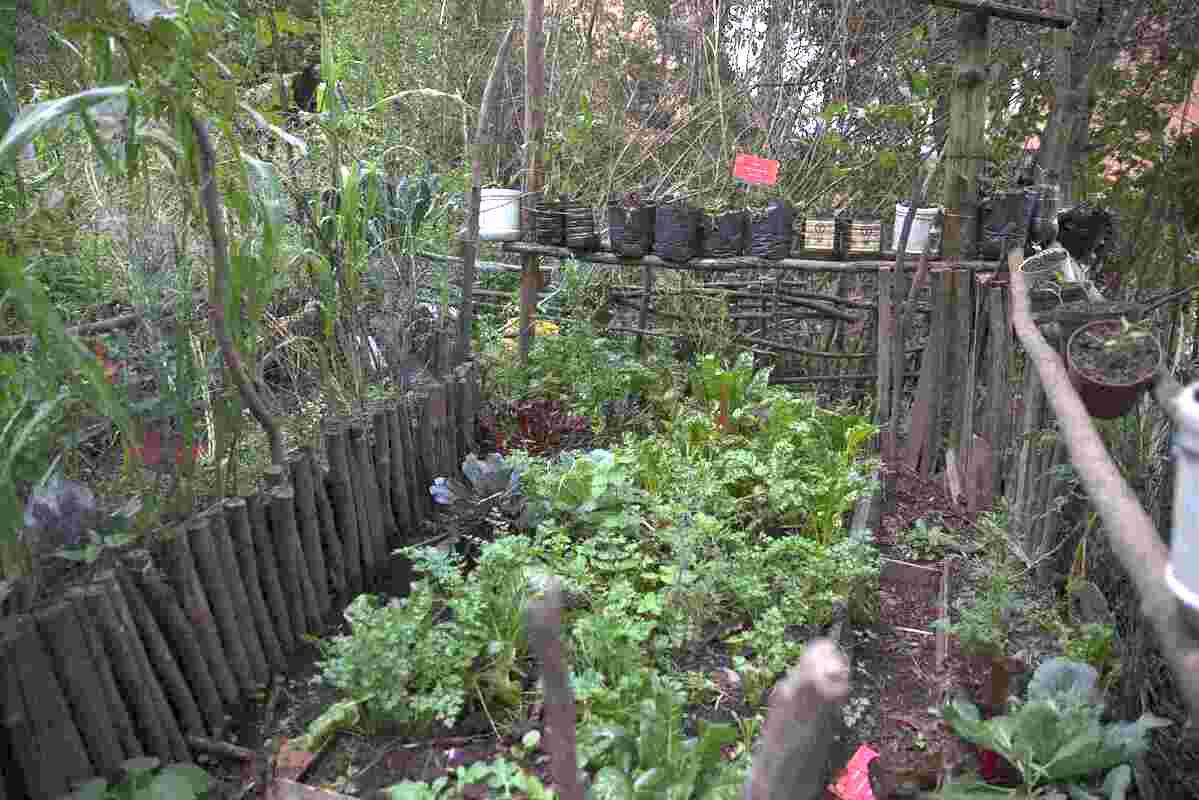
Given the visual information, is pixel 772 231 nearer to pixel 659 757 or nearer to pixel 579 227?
pixel 579 227

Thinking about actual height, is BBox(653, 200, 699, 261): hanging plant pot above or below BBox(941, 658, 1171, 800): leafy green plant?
above

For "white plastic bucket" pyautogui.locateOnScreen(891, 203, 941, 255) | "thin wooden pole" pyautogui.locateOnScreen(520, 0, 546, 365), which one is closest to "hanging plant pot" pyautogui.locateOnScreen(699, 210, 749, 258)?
"white plastic bucket" pyautogui.locateOnScreen(891, 203, 941, 255)

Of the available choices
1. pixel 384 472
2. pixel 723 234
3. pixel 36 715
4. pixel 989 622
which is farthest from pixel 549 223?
pixel 36 715

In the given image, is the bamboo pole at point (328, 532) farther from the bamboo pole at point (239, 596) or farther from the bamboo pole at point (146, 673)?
the bamboo pole at point (146, 673)

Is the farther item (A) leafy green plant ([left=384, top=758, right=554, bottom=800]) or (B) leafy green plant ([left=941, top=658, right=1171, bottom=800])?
(A) leafy green plant ([left=384, top=758, right=554, bottom=800])

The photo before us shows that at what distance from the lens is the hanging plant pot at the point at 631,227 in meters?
4.82

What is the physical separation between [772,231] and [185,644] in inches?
132

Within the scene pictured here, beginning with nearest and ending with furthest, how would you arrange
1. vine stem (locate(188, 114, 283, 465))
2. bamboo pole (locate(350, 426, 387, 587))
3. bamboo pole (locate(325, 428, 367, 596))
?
vine stem (locate(188, 114, 283, 465)), bamboo pole (locate(325, 428, 367, 596)), bamboo pole (locate(350, 426, 387, 587))

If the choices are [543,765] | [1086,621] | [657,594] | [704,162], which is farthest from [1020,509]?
[704,162]

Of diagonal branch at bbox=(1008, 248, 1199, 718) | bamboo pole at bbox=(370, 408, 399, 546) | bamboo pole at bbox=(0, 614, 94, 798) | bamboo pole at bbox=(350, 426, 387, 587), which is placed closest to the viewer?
diagonal branch at bbox=(1008, 248, 1199, 718)

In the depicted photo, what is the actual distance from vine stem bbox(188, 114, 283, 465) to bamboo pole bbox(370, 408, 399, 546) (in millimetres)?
735

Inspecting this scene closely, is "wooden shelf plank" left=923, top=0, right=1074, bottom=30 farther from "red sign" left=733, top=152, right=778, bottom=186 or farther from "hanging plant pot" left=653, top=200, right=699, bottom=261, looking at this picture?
"hanging plant pot" left=653, top=200, right=699, bottom=261

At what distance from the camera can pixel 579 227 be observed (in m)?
5.00

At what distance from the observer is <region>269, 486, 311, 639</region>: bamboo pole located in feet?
9.41
